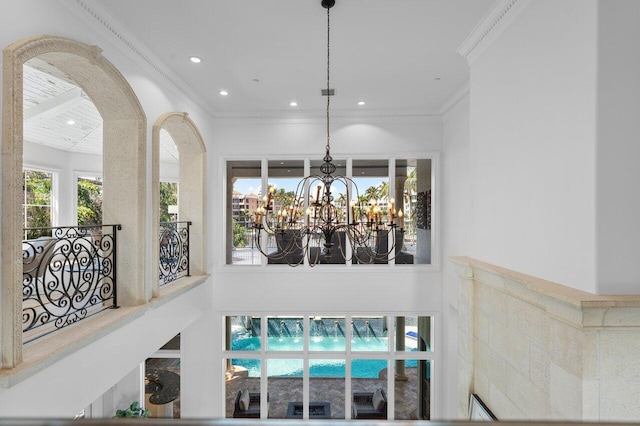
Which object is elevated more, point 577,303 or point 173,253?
point 577,303

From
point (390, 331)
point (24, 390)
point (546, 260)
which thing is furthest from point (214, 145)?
point (546, 260)

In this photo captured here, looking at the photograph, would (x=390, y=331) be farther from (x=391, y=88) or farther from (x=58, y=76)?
(x=58, y=76)

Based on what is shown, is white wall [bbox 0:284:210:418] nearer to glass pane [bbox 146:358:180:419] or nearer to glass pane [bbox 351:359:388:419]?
glass pane [bbox 146:358:180:419]

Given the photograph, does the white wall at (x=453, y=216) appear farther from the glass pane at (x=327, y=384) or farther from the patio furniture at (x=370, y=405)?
the glass pane at (x=327, y=384)

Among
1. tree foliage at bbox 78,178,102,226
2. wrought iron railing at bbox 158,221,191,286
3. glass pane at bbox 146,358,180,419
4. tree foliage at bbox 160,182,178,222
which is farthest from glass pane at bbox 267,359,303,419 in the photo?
tree foliage at bbox 78,178,102,226

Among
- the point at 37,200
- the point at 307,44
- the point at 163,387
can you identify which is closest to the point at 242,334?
the point at 163,387

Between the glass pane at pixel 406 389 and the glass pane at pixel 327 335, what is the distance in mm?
1112

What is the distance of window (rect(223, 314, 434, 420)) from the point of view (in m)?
5.70

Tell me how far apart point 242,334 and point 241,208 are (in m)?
2.29

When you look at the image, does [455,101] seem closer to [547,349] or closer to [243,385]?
[547,349]

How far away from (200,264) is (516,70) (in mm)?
4758

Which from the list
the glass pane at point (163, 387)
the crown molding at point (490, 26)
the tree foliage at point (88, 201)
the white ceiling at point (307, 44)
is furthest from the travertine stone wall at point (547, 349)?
the tree foliage at point (88, 201)

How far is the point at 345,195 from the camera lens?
553cm

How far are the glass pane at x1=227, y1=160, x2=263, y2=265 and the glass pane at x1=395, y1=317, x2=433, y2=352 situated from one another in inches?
111
